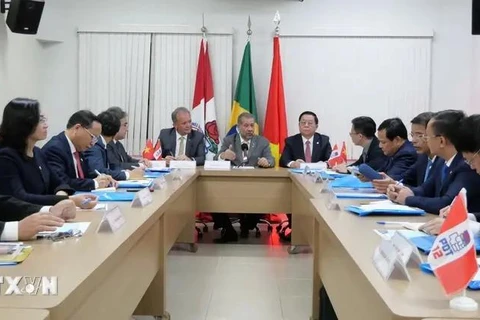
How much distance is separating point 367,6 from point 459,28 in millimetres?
1123

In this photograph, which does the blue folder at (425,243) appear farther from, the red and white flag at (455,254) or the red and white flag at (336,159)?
the red and white flag at (336,159)

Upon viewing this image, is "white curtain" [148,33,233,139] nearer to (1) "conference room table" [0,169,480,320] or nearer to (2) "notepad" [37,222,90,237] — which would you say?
(1) "conference room table" [0,169,480,320]

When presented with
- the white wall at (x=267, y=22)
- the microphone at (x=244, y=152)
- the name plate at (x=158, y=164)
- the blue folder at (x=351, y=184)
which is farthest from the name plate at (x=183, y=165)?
the white wall at (x=267, y=22)

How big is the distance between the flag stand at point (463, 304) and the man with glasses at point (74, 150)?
2901 millimetres

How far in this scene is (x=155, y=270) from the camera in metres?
3.33

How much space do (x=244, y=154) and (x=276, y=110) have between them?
3.69 ft

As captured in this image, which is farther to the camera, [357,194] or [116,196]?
[357,194]

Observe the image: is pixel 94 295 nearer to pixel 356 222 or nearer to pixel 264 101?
pixel 356 222

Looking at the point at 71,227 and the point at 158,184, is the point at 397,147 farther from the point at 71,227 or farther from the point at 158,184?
the point at 71,227

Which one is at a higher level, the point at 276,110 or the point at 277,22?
the point at 277,22

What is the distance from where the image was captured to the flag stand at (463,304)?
134cm

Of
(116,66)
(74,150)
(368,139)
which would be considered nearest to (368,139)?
(368,139)

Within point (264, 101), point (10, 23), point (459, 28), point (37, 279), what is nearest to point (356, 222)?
point (37, 279)

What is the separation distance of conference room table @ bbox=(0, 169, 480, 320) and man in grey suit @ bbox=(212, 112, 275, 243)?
1.43 metres
